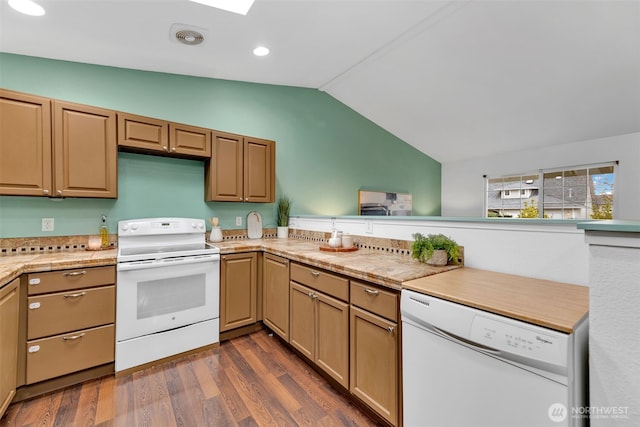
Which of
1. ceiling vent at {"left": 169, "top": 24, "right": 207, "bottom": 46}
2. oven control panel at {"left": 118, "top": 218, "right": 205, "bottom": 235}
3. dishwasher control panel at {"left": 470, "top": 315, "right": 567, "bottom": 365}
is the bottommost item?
dishwasher control panel at {"left": 470, "top": 315, "right": 567, "bottom": 365}

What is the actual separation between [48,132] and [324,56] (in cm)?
248

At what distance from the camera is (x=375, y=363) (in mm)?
1572

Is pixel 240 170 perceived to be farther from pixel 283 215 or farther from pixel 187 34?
pixel 187 34

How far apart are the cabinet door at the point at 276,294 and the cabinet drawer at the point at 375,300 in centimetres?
85

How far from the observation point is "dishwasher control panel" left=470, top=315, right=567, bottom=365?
2.89 ft

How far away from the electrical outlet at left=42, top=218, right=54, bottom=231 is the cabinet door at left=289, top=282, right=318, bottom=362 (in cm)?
209

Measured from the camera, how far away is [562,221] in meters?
1.43

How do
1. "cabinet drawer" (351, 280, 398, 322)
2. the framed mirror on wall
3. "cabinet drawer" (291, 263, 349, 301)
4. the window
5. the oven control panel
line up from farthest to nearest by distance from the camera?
the framed mirror on wall, the window, the oven control panel, "cabinet drawer" (291, 263, 349, 301), "cabinet drawer" (351, 280, 398, 322)

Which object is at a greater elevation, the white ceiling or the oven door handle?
the white ceiling

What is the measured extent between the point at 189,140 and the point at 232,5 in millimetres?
1255

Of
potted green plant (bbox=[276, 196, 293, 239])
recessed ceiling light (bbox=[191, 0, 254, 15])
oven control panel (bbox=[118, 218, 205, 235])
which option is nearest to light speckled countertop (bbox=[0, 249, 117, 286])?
oven control panel (bbox=[118, 218, 205, 235])

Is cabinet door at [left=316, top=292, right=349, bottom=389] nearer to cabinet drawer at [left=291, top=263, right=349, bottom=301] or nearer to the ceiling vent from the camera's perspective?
cabinet drawer at [left=291, top=263, right=349, bottom=301]

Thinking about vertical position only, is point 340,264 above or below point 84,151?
below

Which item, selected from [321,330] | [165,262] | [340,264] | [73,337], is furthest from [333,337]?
[73,337]
